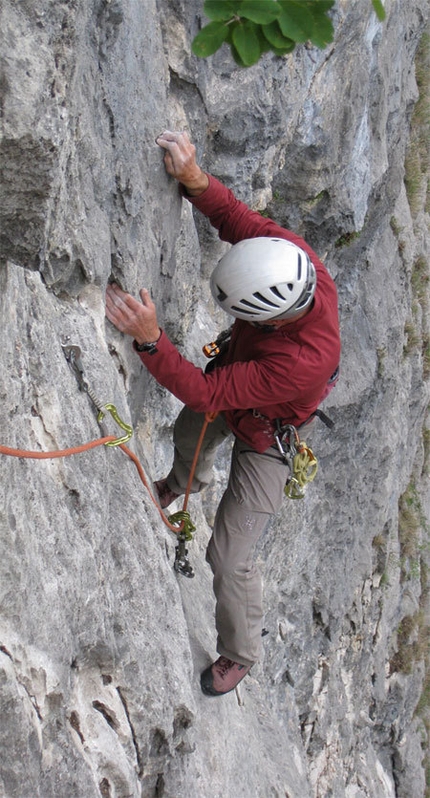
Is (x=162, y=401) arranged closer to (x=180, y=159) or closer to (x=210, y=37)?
(x=180, y=159)

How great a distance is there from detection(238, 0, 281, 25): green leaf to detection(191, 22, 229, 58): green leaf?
0.10 meters

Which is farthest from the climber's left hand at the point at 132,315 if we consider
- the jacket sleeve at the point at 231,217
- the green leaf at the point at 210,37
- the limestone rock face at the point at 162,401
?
the green leaf at the point at 210,37

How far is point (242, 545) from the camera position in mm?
5242

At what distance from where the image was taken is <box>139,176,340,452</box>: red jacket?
178 inches

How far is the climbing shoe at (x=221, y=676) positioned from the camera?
18.1 ft

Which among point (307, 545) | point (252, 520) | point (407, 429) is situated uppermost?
point (252, 520)

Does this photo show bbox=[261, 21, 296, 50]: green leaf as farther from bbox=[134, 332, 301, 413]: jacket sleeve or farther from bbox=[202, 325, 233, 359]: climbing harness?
bbox=[202, 325, 233, 359]: climbing harness

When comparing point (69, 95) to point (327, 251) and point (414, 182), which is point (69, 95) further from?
point (414, 182)

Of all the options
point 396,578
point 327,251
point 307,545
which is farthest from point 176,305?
point 396,578

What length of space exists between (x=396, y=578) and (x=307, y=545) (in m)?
3.17

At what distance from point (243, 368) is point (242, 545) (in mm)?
1306

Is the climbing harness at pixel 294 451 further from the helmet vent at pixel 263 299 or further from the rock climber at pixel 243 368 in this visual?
the helmet vent at pixel 263 299

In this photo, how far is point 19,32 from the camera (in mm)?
2713

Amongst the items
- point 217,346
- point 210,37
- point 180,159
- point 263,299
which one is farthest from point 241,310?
point 210,37
